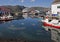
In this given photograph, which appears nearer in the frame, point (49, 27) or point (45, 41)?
point (45, 41)

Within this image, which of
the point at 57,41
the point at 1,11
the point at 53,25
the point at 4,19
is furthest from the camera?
the point at 1,11

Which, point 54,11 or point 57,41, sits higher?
point 54,11

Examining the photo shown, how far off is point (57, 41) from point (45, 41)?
1624 millimetres

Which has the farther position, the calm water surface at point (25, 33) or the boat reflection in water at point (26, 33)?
the calm water surface at point (25, 33)

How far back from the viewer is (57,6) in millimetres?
58031

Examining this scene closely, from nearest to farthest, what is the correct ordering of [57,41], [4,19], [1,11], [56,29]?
[57,41], [56,29], [4,19], [1,11]

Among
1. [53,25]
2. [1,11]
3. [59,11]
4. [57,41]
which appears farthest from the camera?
[1,11]

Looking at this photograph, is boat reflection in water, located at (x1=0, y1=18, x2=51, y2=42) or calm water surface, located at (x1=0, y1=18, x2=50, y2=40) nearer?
boat reflection in water, located at (x1=0, y1=18, x2=51, y2=42)

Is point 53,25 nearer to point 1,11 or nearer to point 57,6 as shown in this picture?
point 57,6

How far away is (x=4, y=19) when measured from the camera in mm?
90625

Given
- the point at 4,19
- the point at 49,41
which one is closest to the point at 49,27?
the point at 49,41

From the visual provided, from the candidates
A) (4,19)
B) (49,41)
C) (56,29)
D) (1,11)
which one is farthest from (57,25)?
(1,11)

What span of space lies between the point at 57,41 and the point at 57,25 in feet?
43.9

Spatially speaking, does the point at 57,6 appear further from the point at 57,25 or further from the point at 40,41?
the point at 40,41
